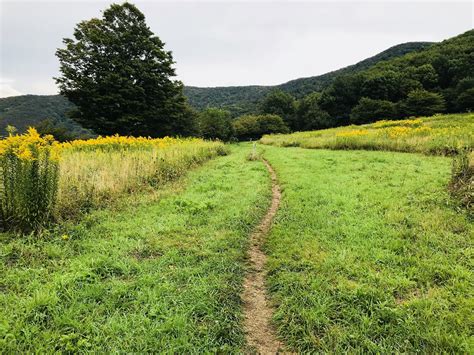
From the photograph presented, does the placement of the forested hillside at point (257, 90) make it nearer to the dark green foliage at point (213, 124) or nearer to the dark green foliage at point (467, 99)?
the dark green foliage at point (213, 124)

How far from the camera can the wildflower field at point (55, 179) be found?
471cm

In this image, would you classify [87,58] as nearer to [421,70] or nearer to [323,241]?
[323,241]

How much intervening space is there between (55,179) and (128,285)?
291 cm

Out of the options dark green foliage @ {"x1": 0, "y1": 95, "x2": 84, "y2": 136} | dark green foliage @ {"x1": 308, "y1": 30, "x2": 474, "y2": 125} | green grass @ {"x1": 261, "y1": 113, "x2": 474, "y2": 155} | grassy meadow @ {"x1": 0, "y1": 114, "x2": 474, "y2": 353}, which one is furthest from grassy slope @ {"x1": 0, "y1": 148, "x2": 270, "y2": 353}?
dark green foliage @ {"x1": 0, "y1": 95, "x2": 84, "y2": 136}

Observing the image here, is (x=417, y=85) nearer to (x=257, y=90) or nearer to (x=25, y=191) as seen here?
(x=25, y=191)

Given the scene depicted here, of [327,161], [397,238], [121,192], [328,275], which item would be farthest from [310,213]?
[327,161]

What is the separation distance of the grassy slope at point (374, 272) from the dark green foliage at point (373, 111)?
45.3 metres

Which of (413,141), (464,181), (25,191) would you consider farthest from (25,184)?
(413,141)

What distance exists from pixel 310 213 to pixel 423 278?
274cm

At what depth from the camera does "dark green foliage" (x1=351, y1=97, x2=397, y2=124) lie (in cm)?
4603

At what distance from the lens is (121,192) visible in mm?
7219

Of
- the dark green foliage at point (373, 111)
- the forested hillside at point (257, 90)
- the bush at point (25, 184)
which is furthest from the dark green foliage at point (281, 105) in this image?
the bush at point (25, 184)

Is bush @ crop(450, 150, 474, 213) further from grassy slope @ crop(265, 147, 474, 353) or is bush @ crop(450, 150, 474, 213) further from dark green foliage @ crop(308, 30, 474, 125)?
dark green foliage @ crop(308, 30, 474, 125)

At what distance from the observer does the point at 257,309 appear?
10.8 feet
